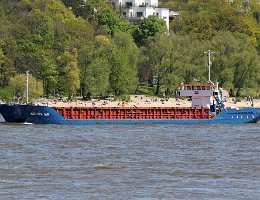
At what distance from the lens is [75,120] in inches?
3880

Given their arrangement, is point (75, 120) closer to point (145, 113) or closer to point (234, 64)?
point (145, 113)

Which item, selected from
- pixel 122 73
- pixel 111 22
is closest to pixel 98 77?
pixel 122 73

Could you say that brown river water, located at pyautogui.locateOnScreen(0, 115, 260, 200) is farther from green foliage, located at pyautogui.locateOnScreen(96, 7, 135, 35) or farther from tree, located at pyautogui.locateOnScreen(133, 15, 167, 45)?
green foliage, located at pyautogui.locateOnScreen(96, 7, 135, 35)

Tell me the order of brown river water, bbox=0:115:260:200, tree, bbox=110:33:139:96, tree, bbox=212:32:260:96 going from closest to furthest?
brown river water, bbox=0:115:260:200
tree, bbox=110:33:139:96
tree, bbox=212:32:260:96

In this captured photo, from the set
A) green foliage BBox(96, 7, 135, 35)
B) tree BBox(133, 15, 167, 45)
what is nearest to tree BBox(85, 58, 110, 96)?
green foliage BBox(96, 7, 135, 35)

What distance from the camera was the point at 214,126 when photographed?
99.1 metres

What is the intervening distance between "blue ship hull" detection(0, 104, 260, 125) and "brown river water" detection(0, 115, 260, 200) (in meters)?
5.39

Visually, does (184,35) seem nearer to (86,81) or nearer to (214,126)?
(86,81)

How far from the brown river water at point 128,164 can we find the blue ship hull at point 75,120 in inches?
212

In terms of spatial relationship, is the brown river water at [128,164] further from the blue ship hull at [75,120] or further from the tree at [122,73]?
the tree at [122,73]

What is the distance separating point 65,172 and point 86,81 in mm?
87718

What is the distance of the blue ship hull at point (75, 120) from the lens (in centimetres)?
9669

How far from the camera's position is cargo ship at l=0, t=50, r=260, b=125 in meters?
97.1

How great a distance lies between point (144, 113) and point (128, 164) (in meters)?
38.0
